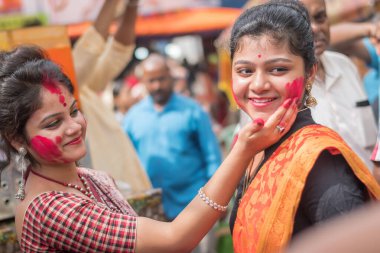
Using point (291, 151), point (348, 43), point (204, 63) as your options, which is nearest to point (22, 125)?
point (291, 151)

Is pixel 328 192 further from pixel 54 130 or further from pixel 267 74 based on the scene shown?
pixel 54 130

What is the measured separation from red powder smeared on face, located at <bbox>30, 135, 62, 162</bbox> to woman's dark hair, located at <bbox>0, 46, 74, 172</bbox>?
44 millimetres

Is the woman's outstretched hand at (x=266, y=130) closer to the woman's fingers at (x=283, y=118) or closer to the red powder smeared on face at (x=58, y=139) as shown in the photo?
the woman's fingers at (x=283, y=118)

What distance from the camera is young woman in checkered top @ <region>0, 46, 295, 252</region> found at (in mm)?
1919

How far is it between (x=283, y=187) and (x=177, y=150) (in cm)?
338

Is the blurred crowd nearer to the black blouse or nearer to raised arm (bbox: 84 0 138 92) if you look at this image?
raised arm (bbox: 84 0 138 92)

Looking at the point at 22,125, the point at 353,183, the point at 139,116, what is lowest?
the point at 139,116

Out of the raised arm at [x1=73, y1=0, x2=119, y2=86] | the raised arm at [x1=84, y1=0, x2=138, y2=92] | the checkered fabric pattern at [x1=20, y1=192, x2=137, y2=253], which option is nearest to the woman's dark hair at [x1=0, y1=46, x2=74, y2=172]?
the checkered fabric pattern at [x1=20, y1=192, x2=137, y2=253]

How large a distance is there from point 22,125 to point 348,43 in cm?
244

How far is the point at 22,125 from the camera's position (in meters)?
2.15

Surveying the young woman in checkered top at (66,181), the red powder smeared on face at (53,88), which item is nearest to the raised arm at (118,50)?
the young woman in checkered top at (66,181)

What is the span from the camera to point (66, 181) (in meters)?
2.21

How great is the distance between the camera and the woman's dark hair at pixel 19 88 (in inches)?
83.7

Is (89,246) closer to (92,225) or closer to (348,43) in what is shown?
(92,225)
